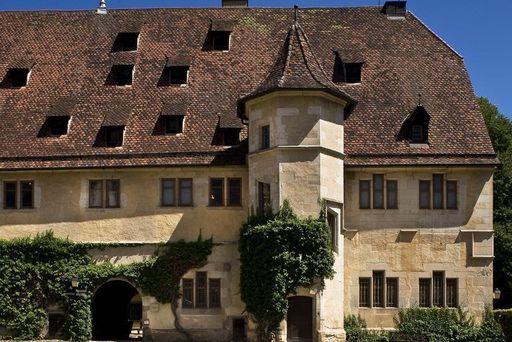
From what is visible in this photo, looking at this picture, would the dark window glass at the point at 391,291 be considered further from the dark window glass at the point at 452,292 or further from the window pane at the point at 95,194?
the window pane at the point at 95,194

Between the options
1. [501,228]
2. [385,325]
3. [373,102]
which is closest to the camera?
[385,325]

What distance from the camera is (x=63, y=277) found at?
3756 centimetres

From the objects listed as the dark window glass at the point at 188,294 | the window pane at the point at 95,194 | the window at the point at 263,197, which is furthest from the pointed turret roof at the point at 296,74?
the dark window glass at the point at 188,294

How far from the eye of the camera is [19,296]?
124 ft

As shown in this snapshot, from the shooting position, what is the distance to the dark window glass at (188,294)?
37.8m

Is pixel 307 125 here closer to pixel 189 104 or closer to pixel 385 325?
pixel 189 104

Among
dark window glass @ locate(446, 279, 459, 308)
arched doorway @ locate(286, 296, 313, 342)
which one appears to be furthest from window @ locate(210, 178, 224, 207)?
dark window glass @ locate(446, 279, 459, 308)

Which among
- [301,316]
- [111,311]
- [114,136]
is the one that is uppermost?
[114,136]

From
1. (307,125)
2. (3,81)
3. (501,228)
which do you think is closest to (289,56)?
(307,125)

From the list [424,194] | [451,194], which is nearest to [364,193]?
[424,194]

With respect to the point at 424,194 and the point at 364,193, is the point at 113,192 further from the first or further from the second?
the point at 424,194

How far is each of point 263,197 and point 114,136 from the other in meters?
7.82

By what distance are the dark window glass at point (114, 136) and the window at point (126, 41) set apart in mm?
5782

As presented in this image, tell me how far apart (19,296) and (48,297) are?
1.25m
